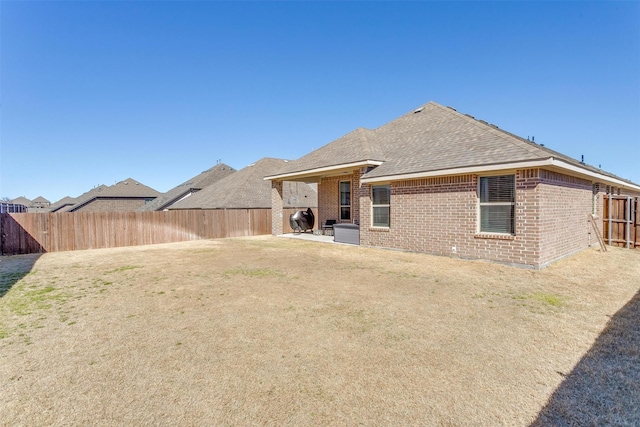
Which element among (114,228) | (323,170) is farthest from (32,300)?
(323,170)

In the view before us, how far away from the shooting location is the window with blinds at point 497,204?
28.5 feet

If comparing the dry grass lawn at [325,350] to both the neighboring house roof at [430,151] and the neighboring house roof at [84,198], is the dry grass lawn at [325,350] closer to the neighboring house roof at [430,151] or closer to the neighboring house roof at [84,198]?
the neighboring house roof at [430,151]

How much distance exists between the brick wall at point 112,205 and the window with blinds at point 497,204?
44588 millimetres

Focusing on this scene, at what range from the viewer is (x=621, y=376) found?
3088 millimetres

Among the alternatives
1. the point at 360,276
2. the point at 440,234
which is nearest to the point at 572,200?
the point at 440,234

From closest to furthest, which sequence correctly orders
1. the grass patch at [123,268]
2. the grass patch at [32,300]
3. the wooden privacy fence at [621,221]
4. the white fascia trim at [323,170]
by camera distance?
the grass patch at [32,300] < the grass patch at [123,268] < the wooden privacy fence at [621,221] < the white fascia trim at [323,170]

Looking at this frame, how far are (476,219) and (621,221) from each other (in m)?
7.94

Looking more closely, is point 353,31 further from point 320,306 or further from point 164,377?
point 164,377

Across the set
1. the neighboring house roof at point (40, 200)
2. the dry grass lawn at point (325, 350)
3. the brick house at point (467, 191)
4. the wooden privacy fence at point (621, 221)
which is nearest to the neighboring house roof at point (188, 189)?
the brick house at point (467, 191)

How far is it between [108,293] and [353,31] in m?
15.9

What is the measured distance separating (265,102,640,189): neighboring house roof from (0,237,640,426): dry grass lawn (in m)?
3.30

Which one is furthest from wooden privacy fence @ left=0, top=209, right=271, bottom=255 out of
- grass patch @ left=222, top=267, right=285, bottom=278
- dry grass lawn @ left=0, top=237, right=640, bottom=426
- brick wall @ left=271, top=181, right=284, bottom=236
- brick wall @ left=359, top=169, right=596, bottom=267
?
grass patch @ left=222, top=267, right=285, bottom=278

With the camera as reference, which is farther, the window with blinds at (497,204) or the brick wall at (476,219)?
the window with blinds at (497,204)

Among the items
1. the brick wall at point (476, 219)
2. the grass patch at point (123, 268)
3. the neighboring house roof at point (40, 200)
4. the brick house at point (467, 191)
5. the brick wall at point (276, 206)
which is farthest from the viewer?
the neighboring house roof at point (40, 200)
